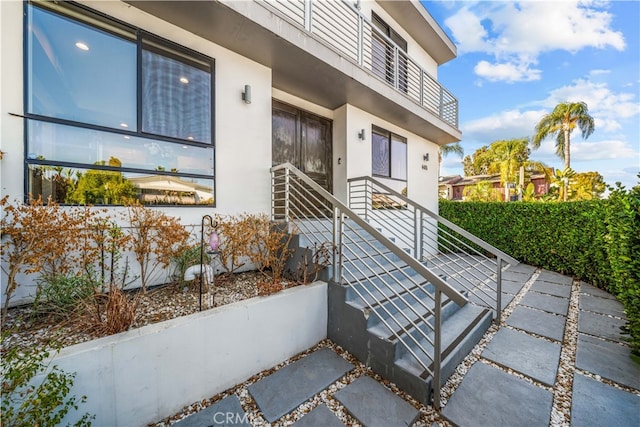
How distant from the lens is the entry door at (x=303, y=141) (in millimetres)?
5379

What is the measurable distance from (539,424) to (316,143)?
5.71 metres

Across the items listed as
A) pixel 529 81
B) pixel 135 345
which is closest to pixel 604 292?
pixel 135 345

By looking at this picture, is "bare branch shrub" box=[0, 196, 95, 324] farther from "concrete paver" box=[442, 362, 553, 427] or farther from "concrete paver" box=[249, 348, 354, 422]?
"concrete paver" box=[442, 362, 553, 427]

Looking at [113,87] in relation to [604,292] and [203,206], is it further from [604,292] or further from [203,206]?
[604,292]

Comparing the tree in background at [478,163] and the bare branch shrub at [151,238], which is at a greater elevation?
the tree in background at [478,163]

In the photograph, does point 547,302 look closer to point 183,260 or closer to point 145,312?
point 183,260

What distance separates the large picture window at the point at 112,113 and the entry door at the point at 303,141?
1717 millimetres

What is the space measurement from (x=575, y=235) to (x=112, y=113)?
978 centimetres

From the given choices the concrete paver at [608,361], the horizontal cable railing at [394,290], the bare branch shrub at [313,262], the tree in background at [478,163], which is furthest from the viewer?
the tree in background at [478,163]

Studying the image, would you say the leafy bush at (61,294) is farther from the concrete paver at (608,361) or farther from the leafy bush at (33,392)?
the concrete paver at (608,361)

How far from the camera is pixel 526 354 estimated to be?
2.89m

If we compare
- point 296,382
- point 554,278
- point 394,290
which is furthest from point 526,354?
point 554,278

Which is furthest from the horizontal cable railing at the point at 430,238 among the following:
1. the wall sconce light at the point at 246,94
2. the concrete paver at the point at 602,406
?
the wall sconce light at the point at 246,94

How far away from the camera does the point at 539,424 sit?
1.98m
